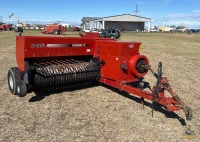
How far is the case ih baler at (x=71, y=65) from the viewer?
21.7 ft

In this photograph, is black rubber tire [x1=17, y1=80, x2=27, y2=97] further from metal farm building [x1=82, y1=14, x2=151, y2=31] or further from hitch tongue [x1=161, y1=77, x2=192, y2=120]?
metal farm building [x1=82, y1=14, x2=151, y2=31]

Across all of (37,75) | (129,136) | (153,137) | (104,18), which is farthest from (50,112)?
(104,18)

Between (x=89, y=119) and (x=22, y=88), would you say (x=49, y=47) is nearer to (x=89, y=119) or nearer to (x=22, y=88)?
(x=22, y=88)

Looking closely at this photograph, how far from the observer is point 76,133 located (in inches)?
200

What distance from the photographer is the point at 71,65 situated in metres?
7.35

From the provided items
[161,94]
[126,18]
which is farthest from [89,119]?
[126,18]

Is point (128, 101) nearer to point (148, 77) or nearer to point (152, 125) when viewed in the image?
point (152, 125)

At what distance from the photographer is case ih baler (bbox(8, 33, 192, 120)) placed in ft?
21.7

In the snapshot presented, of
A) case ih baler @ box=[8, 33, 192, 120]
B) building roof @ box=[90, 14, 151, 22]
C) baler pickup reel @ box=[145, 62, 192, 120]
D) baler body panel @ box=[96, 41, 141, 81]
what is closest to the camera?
baler pickup reel @ box=[145, 62, 192, 120]

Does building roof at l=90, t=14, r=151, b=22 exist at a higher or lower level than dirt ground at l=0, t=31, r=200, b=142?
higher

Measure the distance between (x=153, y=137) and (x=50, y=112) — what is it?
2423 millimetres

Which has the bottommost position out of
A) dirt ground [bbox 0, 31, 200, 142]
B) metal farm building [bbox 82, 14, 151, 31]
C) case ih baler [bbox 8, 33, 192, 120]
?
dirt ground [bbox 0, 31, 200, 142]

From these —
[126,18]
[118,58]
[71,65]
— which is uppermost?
[126,18]

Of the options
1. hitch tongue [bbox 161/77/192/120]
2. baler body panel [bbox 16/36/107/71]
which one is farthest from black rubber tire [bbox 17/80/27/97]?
hitch tongue [bbox 161/77/192/120]
